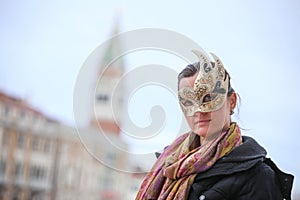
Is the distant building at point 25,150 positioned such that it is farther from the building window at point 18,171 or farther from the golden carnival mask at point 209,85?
the golden carnival mask at point 209,85

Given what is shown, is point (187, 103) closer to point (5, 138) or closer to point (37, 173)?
point (5, 138)

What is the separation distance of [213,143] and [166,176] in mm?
74

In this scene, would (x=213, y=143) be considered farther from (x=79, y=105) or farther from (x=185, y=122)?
(x=79, y=105)

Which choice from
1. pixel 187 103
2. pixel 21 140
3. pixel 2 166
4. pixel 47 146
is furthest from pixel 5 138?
pixel 187 103

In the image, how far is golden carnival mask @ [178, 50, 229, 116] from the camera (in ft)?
2.39

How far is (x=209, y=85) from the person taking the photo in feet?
2.41

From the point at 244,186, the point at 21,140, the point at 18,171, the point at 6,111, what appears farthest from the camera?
the point at 18,171

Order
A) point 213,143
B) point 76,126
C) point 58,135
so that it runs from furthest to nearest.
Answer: point 58,135, point 76,126, point 213,143

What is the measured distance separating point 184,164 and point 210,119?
0.23ft

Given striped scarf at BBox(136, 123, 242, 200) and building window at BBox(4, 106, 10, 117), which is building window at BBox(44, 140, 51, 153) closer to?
building window at BBox(4, 106, 10, 117)

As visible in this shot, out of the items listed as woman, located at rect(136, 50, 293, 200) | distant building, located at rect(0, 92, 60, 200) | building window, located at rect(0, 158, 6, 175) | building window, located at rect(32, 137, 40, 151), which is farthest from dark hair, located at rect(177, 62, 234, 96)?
building window, located at rect(0, 158, 6, 175)

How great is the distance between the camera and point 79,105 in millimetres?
816

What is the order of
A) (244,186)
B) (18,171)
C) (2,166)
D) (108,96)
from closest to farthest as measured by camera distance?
1. (244,186)
2. (108,96)
3. (2,166)
4. (18,171)

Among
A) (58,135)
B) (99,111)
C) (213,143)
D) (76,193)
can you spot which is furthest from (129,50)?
(76,193)
